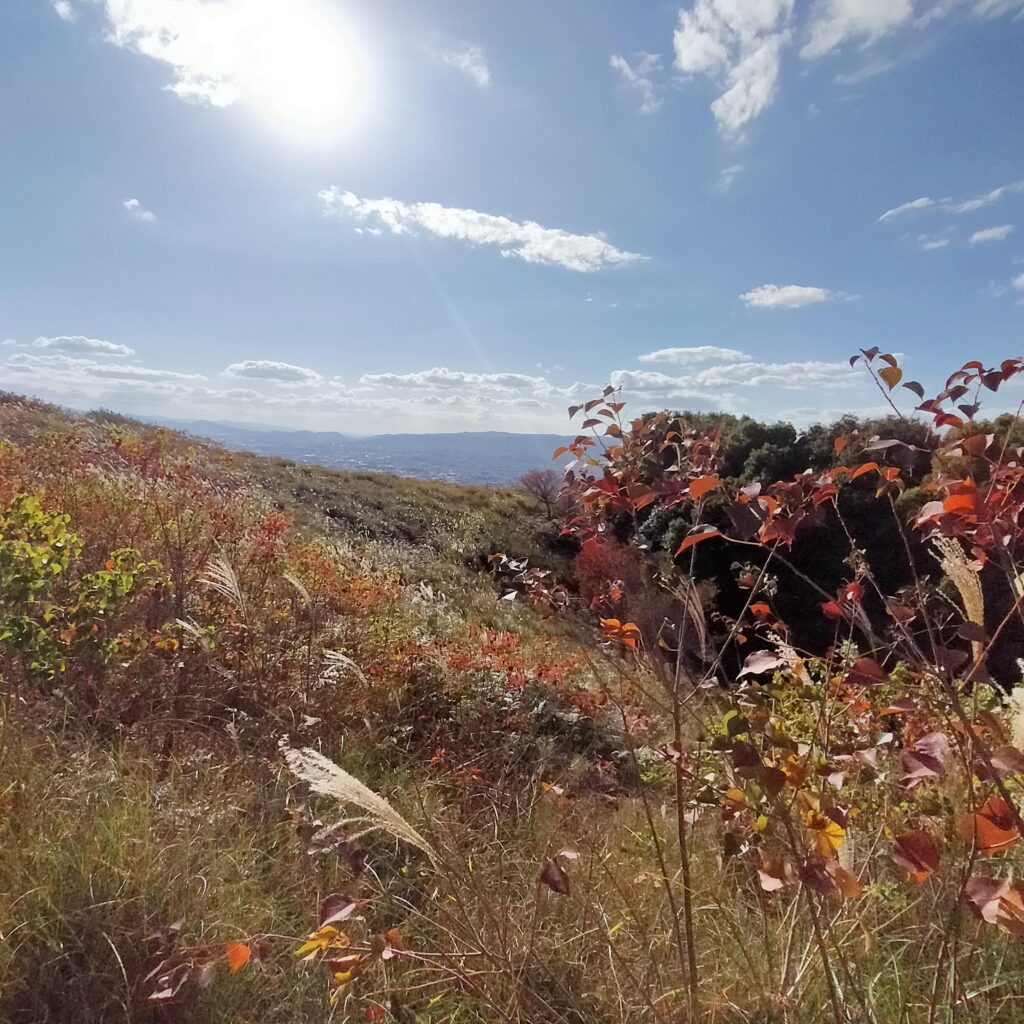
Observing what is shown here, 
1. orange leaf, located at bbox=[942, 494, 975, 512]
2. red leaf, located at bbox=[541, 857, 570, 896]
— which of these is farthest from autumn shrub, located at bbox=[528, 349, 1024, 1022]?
red leaf, located at bbox=[541, 857, 570, 896]

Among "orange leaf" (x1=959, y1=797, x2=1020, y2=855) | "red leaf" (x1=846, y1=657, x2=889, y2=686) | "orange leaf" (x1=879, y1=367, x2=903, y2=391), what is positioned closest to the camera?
"orange leaf" (x1=959, y1=797, x2=1020, y2=855)

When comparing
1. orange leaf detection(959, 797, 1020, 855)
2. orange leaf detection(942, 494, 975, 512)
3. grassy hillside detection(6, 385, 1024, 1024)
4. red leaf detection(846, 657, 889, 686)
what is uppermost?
orange leaf detection(942, 494, 975, 512)

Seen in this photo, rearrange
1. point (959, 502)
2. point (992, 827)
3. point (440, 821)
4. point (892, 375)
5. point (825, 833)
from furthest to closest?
point (440, 821)
point (892, 375)
point (825, 833)
point (959, 502)
point (992, 827)

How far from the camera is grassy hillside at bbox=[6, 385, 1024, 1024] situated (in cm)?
157

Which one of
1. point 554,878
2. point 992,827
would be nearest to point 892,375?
point 992,827

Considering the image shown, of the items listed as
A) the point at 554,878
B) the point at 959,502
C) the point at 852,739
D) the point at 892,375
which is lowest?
the point at 852,739

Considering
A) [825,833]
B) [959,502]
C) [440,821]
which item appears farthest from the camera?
[440,821]

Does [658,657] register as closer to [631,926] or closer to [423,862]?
[631,926]

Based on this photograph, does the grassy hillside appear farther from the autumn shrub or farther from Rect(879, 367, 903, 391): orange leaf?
Rect(879, 367, 903, 391): orange leaf

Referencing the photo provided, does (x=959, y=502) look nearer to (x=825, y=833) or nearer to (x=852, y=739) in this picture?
(x=825, y=833)

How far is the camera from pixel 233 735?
2.94m

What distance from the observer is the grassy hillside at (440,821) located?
1.57 m

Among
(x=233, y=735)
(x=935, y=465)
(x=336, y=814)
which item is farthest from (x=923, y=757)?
(x=233, y=735)

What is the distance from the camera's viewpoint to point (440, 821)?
8.93 feet
